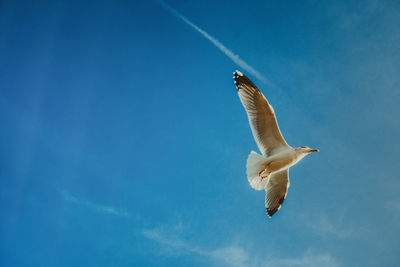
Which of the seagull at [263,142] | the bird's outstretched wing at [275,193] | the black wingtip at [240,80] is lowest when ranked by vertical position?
the bird's outstretched wing at [275,193]

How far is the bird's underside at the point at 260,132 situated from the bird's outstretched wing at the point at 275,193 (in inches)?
4.6

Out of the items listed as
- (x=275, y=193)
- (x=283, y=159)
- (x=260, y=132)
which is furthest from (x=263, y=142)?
(x=275, y=193)

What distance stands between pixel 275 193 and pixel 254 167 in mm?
791

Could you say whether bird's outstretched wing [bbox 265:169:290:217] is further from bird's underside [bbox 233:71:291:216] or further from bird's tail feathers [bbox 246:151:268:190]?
bird's tail feathers [bbox 246:151:268:190]

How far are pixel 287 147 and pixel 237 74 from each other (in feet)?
4.45

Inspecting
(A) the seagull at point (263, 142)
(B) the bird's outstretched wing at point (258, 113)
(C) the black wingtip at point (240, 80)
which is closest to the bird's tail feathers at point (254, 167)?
(A) the seagull at point (263, 142)

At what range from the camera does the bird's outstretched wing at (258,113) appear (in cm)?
418

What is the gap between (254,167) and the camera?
14.1 ft

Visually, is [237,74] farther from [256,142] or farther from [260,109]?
[256,142]

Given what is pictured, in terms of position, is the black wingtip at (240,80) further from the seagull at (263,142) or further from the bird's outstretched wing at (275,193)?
the bird's outstretched wing at (275,193)

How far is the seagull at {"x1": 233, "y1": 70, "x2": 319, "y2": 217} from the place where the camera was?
421cm

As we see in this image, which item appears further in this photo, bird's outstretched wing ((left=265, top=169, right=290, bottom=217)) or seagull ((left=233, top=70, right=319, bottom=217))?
bird's outstretched wing ((left=265, top=169, right=290, bottom=217))

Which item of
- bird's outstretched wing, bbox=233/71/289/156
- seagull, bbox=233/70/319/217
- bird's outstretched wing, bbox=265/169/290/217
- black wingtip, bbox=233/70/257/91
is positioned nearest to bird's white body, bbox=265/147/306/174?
seagull, bbox=233/70/319/217

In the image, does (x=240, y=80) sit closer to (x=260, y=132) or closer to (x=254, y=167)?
(x=260, y=132)
